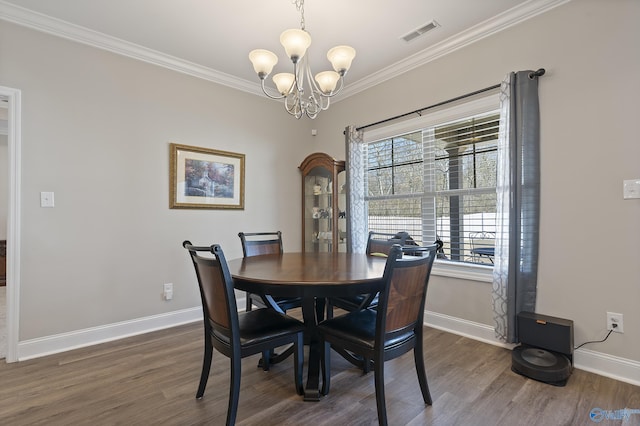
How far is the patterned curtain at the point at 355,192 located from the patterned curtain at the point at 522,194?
1.59 metres

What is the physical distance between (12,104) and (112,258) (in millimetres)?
1383

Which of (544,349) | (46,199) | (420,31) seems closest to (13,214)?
(46,199)

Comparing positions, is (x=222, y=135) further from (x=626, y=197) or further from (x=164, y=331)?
(x=626, y=197)

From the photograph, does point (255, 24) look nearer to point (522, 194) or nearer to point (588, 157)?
point (522, 194)

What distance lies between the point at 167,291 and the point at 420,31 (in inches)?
132

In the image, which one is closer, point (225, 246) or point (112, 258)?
point (112, 258)

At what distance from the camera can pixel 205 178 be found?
3.34m

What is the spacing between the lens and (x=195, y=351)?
2.49 metres

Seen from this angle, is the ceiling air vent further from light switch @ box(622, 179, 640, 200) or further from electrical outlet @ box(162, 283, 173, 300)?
electrical outlet @ box(162, 283, 173, 300)

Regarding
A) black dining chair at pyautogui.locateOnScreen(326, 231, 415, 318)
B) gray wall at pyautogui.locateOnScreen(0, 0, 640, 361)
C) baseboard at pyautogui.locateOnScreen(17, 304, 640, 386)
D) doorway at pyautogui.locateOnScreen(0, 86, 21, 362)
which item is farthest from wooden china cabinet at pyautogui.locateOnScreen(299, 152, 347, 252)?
doorway at pyautogui.locateOnScreen(0, 86, 21, 362)

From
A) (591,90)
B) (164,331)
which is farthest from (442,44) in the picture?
(164,331)

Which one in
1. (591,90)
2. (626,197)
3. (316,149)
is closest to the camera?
(626,197)

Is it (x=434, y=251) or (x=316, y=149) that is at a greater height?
(x=316, y=149)

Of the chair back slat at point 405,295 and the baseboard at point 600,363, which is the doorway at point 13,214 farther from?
the baseboard at point 600,363
